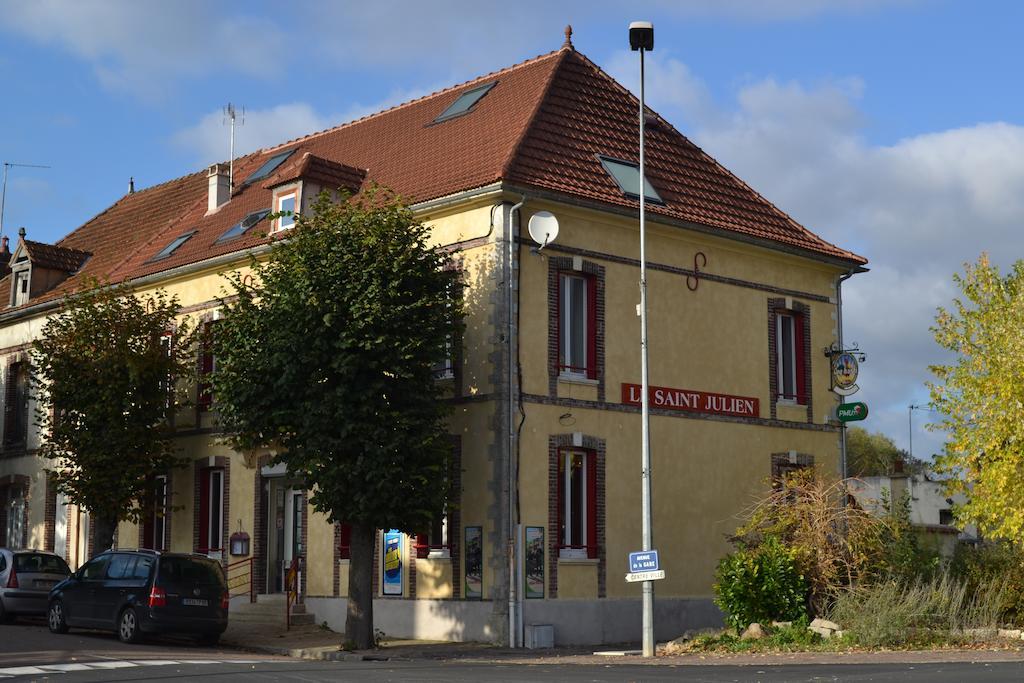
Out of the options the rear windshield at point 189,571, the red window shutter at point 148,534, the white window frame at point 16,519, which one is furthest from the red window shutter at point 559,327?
the white window frame at point 16,519

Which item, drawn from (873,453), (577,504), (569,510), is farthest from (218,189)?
(873,453)

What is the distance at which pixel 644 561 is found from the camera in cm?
2005

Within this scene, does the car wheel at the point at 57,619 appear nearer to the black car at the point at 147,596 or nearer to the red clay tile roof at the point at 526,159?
the black car at the point at 147,596

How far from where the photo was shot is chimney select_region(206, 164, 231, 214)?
33.5 metres

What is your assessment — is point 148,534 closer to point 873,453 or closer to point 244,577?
point 244,577

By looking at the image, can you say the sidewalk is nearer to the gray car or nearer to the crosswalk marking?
the crosswalk marking

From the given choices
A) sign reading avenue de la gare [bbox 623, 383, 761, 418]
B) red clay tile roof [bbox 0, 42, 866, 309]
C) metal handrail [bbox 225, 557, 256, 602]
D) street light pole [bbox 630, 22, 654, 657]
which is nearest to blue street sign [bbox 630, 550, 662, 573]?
street light pole [bbox 630, 22, 654, 657]

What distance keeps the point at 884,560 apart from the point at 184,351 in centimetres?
1586

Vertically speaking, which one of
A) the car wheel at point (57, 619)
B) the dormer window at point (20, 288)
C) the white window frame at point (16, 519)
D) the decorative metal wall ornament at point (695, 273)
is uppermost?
the dormer window at point (20, 288)

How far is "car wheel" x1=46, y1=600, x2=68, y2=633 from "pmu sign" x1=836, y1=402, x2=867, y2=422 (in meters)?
15.7

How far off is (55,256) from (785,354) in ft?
63.2

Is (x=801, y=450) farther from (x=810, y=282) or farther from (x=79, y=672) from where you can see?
(x=79, y=672)

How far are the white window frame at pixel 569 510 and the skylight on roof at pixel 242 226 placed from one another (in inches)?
382

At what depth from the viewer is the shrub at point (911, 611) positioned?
20.4 meters
